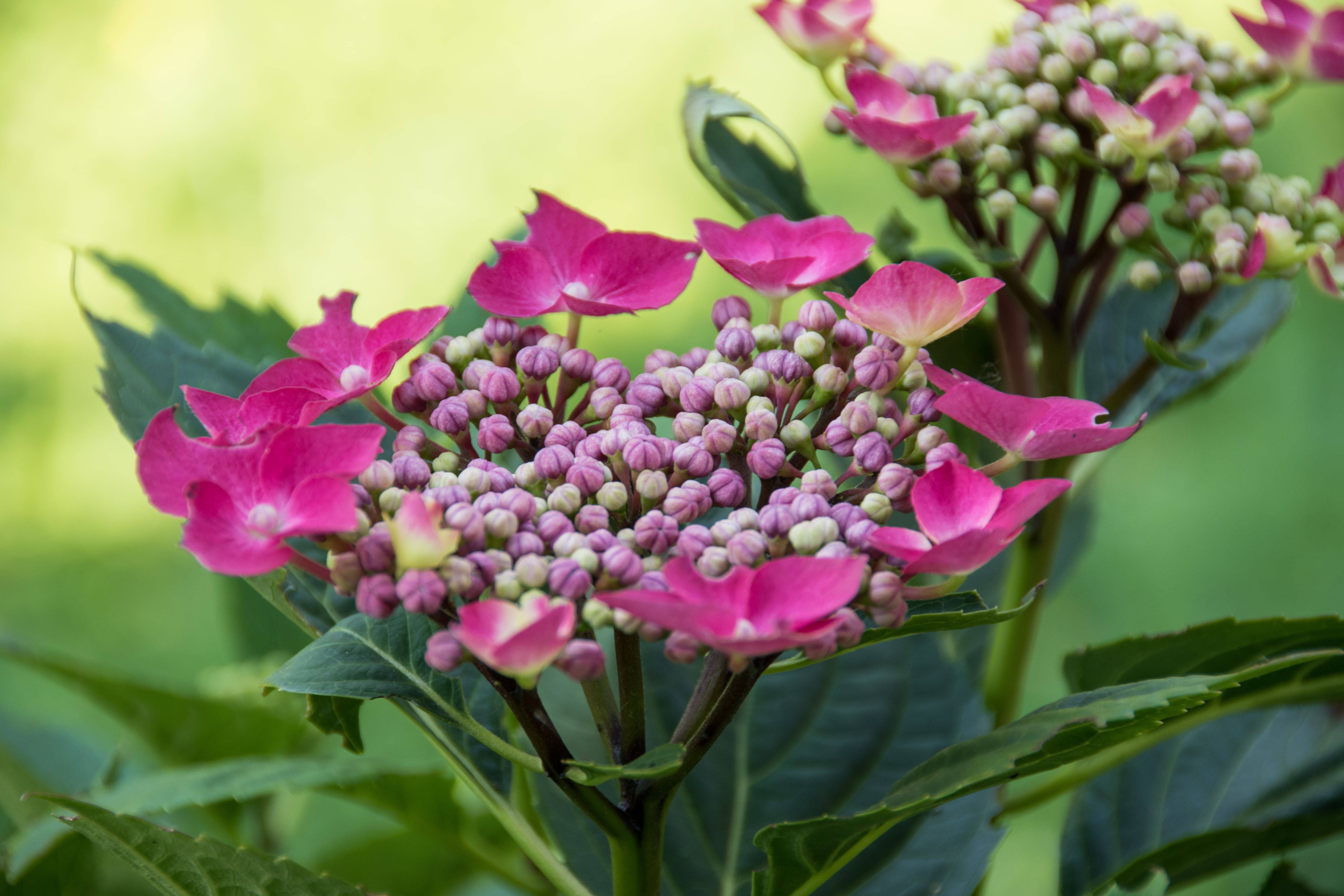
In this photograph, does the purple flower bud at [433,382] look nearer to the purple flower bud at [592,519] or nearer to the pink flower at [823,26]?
the purple flower bud at [592,519]

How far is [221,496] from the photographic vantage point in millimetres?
397

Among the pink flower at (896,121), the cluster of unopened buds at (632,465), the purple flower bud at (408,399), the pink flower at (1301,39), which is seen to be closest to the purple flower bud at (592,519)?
the cluster of unopened buds at (632,465)

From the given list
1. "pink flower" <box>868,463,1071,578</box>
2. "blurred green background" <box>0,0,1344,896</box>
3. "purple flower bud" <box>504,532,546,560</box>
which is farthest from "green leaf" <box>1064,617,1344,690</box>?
"blurred green background" <box>0,0,1344,896</box>

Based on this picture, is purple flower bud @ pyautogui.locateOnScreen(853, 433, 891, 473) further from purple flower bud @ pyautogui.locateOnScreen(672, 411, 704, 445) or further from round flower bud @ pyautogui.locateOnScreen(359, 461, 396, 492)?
round flower bud @ pyautogui.locateOnScreen(359, 461, 396, 492)

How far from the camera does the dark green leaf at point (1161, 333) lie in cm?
68

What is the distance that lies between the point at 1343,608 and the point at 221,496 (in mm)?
1275

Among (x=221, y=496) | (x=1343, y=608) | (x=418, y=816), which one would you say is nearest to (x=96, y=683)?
(x=418, y=816)

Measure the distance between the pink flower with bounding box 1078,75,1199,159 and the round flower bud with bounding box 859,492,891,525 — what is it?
0.23 metres

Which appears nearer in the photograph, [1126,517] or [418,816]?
[418,816]

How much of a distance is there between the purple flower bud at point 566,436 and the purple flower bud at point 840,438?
92 millimetres

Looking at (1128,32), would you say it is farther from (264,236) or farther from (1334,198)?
(264,236)

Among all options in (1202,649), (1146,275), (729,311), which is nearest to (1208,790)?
(1202,649)

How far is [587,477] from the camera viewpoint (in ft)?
1.45

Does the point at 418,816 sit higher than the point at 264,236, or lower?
lower
